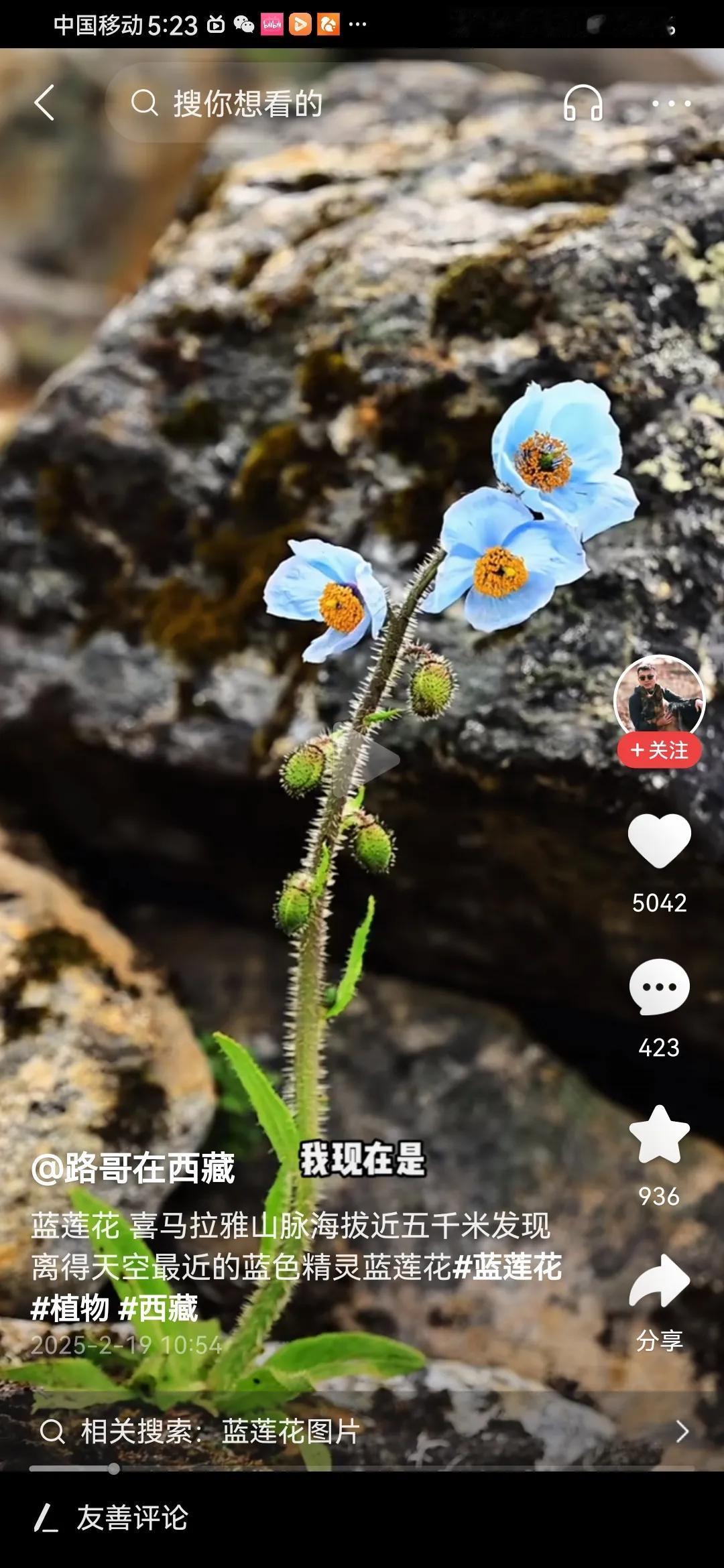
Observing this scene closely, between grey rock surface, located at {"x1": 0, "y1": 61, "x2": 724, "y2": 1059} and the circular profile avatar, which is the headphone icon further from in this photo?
the circular profile avatar

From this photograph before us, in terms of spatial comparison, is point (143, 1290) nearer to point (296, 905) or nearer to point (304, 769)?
point (296, 905)


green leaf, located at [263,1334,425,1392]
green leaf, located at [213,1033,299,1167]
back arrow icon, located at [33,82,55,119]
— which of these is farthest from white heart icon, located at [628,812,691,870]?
back arrow icon, located at [33,82,55,119]

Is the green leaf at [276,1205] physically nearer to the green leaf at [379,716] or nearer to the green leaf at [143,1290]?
the green leaf at [143,1290]

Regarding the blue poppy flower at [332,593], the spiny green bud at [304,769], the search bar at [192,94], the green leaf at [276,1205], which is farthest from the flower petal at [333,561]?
the search bar at [192,94]

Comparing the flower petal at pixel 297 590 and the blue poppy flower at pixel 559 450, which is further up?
the blue poppy flower at pixel 559 450

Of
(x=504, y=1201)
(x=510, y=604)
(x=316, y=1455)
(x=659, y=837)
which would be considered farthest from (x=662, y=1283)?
(x=510, y=604)

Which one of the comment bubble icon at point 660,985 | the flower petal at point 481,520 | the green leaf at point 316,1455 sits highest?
the flower petal at point 481,520
